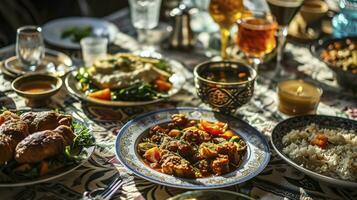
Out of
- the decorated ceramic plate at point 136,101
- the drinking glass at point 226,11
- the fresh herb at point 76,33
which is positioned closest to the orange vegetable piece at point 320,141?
the decorated ceramic plate at point 136,101

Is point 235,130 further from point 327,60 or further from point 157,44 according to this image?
point 157,44

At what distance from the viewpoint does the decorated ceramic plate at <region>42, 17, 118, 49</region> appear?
2307 mm

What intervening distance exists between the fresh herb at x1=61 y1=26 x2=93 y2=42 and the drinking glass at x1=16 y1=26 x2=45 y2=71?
1.20 feet

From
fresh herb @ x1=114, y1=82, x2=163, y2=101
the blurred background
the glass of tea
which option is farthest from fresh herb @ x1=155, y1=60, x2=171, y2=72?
the blurred background

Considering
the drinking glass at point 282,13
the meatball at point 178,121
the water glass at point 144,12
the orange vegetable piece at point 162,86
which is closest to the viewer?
the meatball at point 178,121

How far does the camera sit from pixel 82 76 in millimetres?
1869

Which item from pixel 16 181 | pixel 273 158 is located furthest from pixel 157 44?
pixel 16 181

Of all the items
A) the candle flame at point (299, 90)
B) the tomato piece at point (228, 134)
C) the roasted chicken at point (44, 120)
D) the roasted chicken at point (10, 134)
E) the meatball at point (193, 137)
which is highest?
the roasted chicken at point (10, 134)

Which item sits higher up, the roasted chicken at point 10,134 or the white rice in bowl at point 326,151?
the roasted chicken at point 10,134

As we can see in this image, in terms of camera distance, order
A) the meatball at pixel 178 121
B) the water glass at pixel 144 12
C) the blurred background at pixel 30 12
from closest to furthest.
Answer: the meatball at pixel 178 121, the water glass at pixel 144 12, the blurred background at pixel 30 12

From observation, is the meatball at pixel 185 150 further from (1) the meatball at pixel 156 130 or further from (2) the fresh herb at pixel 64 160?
(2) the fresh herb at pixel 64 160

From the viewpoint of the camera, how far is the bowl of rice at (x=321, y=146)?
1.31 metres

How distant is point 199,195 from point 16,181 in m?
0.48

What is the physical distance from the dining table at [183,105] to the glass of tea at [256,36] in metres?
0.16
